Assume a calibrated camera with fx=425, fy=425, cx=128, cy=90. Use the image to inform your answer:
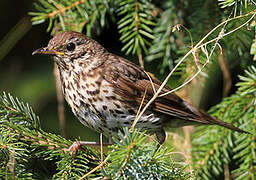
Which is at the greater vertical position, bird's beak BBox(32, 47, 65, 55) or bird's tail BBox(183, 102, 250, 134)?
bird's tail BBox(183, 102, 250, 134)

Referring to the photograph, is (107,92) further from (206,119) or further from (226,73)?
(226,73)

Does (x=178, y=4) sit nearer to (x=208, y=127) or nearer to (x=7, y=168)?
(x=208, y=127)

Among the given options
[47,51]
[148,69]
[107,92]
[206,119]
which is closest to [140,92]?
[107,92]

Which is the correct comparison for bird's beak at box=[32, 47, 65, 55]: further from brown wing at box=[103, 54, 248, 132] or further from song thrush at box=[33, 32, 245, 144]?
brown wing at box=[103, 54, 248, 132]

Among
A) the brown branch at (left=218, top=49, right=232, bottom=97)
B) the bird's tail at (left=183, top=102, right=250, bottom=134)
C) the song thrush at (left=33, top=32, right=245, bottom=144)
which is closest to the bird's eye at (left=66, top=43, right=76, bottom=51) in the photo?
the song thrush at (left=33, top=32, right=245, bottom=144)

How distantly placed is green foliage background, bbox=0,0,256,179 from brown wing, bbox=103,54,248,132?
0.47 feet

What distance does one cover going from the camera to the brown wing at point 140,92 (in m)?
2.66

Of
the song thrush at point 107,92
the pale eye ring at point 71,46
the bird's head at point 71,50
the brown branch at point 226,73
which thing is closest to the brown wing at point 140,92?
the song thrush at point 107,92

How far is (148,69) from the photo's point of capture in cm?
365

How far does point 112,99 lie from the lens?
8.36ft

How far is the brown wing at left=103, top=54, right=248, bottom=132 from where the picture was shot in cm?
266

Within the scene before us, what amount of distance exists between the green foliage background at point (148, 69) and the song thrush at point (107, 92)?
185mm

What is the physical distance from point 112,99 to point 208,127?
758 mm

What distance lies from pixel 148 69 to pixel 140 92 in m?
0.92
